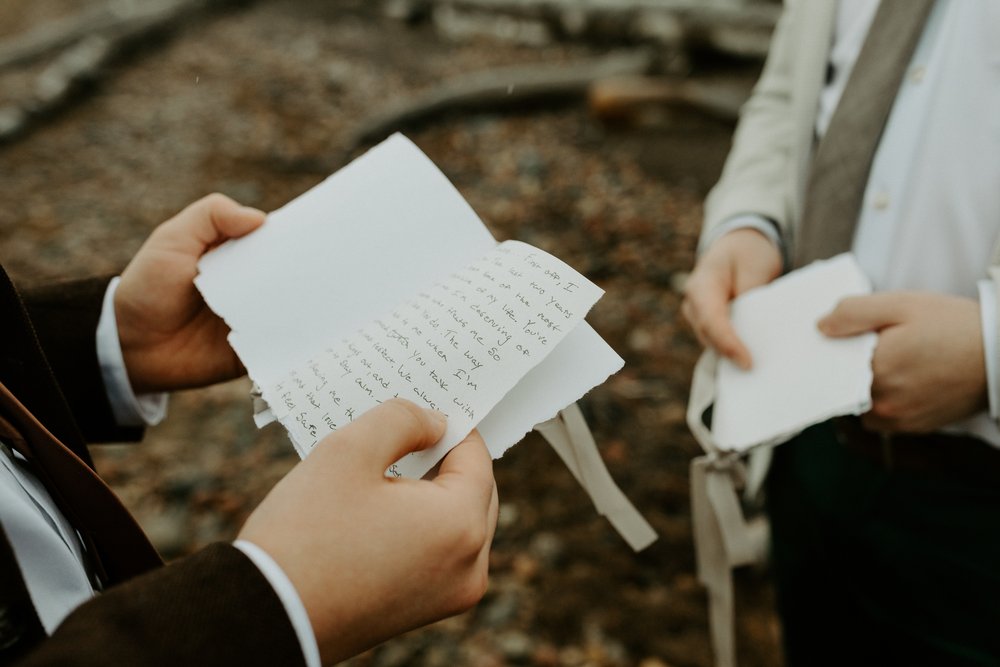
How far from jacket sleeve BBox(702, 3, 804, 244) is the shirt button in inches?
10.5

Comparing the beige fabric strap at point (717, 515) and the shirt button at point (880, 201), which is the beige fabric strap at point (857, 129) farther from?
the beige fabric strap at point (717, 515)

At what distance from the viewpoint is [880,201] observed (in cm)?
127

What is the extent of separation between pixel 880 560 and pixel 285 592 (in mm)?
1269

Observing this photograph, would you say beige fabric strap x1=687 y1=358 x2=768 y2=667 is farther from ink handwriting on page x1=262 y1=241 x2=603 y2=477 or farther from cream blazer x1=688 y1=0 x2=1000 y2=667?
ink handwriting on page x1=262 y1=241 x2=603 y2=477

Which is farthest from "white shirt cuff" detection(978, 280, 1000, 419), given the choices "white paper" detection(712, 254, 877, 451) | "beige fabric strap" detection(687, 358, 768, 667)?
"beige fabric strap" detection(687, 358, 768, 667)

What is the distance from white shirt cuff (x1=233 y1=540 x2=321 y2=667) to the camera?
0.68 metres

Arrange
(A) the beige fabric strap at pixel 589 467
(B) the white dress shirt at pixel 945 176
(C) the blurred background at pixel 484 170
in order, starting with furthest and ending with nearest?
(C) the blurred background at pixel 484 170
(B) the white dress shirt at pixel 945 176
(A) the beige fabric strap at pixel 589 467

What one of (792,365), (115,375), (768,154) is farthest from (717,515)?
(115,375)

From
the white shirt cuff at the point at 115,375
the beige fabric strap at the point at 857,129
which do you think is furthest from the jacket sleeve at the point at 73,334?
the beige fabric strap at the point at 857,129

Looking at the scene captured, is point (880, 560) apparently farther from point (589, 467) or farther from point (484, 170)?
point (484, 170)

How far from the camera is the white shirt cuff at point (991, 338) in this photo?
105 cm

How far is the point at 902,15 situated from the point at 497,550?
6.25 ft

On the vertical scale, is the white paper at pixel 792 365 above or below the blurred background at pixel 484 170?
above

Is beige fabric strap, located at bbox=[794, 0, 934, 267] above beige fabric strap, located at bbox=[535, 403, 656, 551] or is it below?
above
